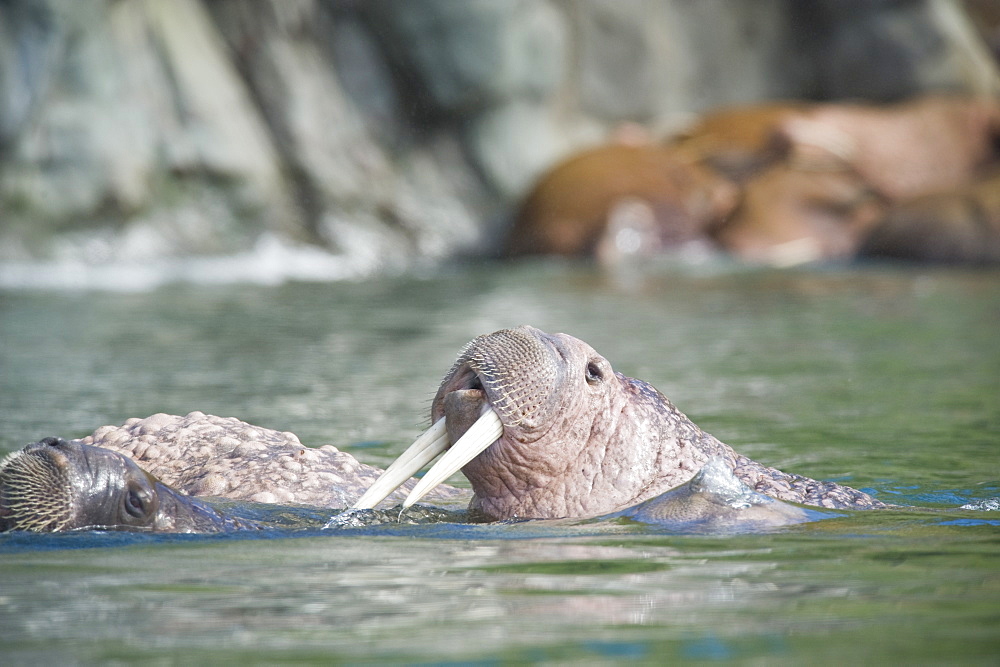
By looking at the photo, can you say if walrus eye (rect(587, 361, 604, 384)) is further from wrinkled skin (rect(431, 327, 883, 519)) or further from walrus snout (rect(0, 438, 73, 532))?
walrus snout (rect(0, 438, 73, 532))

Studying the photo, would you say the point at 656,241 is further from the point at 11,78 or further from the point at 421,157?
the point at 11,78

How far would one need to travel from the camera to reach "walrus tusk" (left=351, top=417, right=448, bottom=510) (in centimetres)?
458

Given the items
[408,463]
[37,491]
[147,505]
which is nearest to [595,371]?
[408,463]

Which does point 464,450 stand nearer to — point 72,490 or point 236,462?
point 72,490

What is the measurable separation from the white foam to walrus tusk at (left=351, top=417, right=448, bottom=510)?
36.5ft

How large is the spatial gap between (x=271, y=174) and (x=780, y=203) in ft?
25.1

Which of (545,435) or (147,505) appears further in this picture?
(545,435)

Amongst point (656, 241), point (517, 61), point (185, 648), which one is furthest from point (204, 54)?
point (185, 648)

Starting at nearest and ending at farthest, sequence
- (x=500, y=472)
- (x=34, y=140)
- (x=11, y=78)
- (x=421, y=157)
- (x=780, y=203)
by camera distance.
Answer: (x=500, y=472)
(x=11, y=78)
(x=34, y=140)
(x=780, y=203)
(x=421, y=157)

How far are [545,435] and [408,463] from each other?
1.66 ft

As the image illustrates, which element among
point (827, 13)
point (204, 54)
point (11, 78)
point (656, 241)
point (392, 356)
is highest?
point (827, 13)

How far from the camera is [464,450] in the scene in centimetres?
461

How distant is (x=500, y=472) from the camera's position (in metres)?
4.89

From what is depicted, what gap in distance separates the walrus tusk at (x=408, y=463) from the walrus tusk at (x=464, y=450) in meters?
0.08
